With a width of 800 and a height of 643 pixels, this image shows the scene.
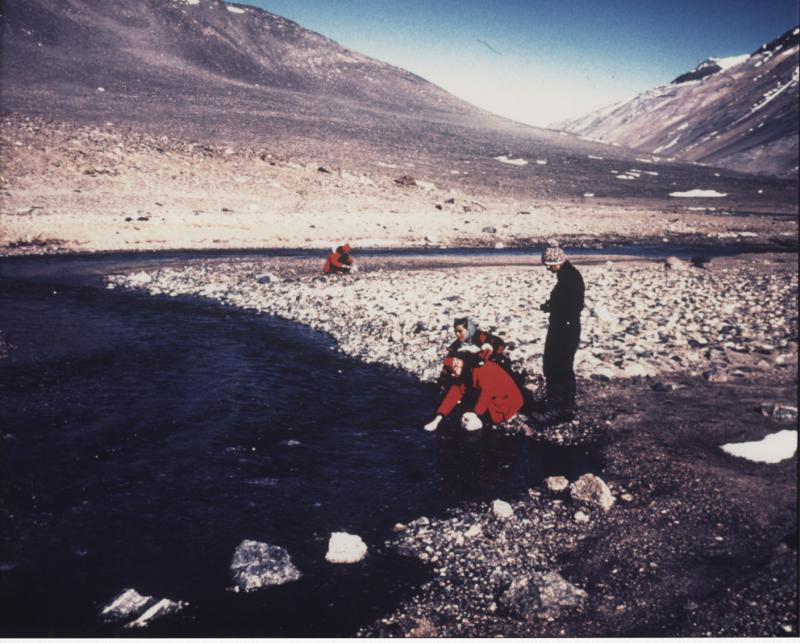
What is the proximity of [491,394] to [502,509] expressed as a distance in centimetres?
189

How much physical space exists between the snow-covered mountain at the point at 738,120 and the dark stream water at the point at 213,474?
109755 millimetres

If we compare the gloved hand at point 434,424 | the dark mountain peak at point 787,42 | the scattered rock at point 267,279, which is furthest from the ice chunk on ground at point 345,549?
the dark mountain peak at point 787,42

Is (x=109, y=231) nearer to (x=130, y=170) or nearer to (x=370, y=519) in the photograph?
(x=130, y=170)

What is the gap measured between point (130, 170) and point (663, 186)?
4917cm

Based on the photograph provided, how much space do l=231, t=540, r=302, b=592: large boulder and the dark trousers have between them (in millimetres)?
3796

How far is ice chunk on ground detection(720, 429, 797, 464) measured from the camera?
569 centimetres

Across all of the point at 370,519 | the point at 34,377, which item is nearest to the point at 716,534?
the point at 370,519

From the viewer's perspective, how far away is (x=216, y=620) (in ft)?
12.8

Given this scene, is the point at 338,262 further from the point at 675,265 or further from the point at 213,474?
the point at 675,265

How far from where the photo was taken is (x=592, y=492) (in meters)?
5.16

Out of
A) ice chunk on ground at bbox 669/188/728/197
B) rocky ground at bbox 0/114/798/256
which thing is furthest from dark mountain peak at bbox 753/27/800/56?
rocky ground at bbox 0/114/798/256

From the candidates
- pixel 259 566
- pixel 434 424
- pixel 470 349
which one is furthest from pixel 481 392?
pixel 259 566

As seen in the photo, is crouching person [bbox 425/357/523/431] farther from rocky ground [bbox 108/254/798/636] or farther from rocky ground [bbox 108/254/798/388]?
rocky ground [bbox 108/254/798/388]

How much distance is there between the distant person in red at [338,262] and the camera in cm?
1575
